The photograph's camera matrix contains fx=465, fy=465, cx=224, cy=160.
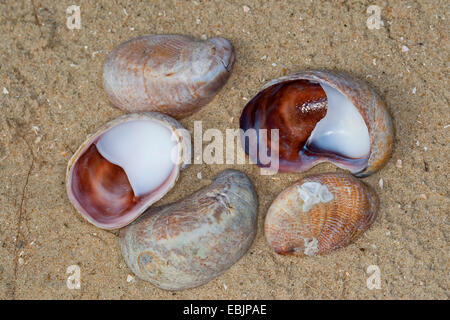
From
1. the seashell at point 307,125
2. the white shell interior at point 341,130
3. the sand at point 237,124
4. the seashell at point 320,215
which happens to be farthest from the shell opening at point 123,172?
the white shell interior at point 341,130

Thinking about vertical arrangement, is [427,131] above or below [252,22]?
below

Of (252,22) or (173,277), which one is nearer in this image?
(173,277)

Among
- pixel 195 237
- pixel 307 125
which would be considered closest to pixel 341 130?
pixel 307 125

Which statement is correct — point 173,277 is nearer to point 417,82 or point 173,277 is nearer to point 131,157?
point 131,157

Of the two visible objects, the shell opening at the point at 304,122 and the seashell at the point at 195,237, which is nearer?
the seashell at the point at 195,237

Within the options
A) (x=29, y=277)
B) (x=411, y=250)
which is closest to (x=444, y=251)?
(x=411, y=250)

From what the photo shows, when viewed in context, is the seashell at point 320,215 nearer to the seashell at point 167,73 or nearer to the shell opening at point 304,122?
the shell opening at point 304,122
